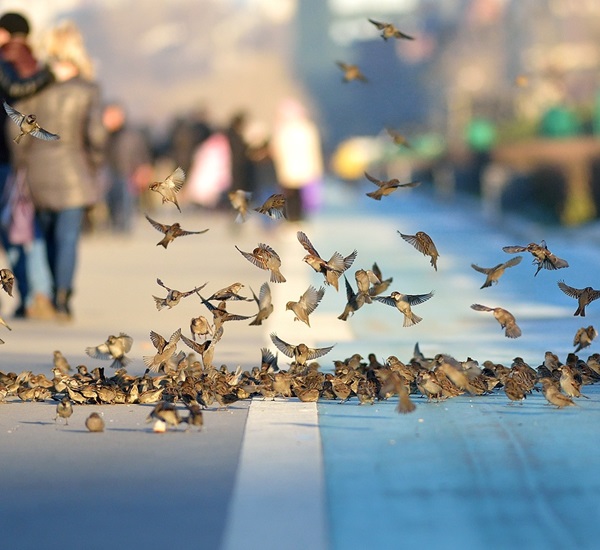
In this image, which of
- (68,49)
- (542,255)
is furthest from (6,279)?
(68,49)

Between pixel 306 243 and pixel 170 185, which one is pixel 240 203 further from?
pixel 306 243

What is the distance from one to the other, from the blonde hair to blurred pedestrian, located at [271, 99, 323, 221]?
13.7m

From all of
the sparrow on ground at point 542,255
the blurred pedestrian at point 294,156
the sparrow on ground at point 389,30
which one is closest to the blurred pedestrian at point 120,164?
the blurred pedestrian at point 294,156

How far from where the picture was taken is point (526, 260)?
20469 mm

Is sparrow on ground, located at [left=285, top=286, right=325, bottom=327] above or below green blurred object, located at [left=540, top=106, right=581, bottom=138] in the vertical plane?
below

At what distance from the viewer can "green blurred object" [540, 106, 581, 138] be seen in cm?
3928

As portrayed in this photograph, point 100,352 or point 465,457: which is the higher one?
point 100,352

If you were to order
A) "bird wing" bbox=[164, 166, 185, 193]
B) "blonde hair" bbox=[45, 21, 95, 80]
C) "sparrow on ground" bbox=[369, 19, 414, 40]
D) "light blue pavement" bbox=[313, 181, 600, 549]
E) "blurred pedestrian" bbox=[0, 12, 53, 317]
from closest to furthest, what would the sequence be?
1. "light blue pavement" bbox=[313, 181, 600, 549]
2. "bird wing" bbox=[164, 166, 185, 193]
3. "sparrow on ground" bbox=[369, 19, 414, 40]
4. "blurred pedestrian" bbox=[0, 12, 53, 317]
5. "blonde hair" bbox=[45, 21, 95, 80]

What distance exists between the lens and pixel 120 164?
94.0 feet

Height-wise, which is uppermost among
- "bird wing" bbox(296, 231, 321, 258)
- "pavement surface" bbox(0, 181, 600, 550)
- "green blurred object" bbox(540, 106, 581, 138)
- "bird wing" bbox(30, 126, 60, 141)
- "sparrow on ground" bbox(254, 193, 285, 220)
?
"green blurred object" bbox(540, 106, 581, 138)

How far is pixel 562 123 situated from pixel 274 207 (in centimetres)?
3111

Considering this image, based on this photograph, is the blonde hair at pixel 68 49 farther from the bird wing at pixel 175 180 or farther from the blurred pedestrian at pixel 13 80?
the bird wing at pixel 175 180

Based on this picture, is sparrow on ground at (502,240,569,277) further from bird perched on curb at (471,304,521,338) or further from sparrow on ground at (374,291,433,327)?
sparrow on ground at (374,291,433,327)

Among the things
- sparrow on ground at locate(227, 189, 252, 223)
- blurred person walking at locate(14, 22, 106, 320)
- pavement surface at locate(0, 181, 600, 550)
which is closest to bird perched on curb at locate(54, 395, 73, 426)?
pavement surface at locate(0, 181, 600, 550)
